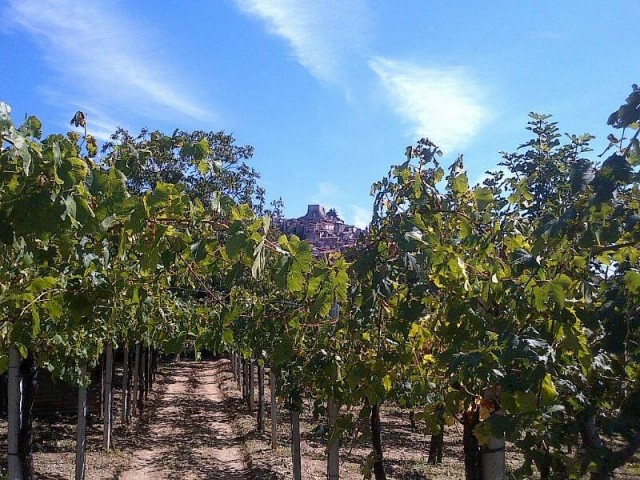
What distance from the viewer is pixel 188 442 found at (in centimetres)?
1334

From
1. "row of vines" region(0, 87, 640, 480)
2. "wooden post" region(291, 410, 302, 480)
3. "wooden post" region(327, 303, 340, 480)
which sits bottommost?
"wooden post" region(291, 410, 302, 480)

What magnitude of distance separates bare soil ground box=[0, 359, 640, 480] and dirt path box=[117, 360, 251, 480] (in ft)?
0.06

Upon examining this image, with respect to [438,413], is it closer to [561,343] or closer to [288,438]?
[561,343]

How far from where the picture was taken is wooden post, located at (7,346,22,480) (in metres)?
5.70

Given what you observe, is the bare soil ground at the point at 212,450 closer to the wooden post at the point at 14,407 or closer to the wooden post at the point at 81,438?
the wooden post at the point at 81,438

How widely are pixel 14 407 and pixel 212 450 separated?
726 centimetres

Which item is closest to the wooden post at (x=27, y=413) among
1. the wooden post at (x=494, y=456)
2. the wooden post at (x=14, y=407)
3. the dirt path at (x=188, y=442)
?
the wooden post at (x=14, y=407)

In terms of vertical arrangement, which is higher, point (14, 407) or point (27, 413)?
point (14, 407)

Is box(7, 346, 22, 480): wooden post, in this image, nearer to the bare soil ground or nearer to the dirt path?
the bare soil ground

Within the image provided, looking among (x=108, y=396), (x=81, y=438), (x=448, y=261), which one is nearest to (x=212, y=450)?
(x=108, y=396)

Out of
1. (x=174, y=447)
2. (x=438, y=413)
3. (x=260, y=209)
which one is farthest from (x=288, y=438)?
Answer: (x=438, y=413)

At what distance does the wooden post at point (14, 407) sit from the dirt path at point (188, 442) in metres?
4.39

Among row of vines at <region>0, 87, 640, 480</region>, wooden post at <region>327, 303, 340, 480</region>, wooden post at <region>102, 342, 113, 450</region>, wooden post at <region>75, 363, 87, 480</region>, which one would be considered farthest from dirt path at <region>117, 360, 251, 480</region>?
row of vines at <region>0, 87, 640, 480</region>

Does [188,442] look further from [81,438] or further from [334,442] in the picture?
[334,442]
